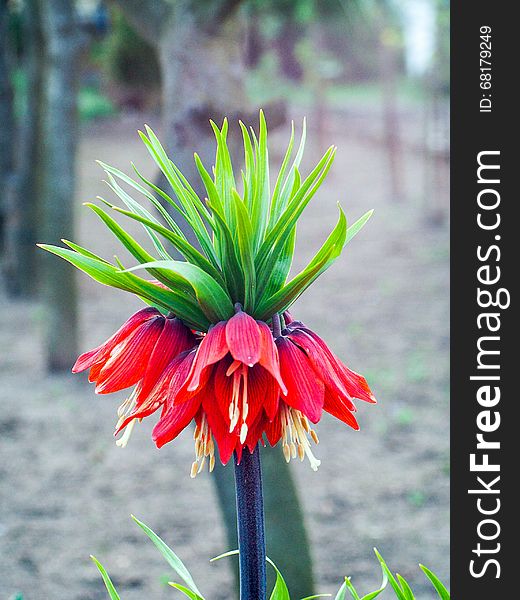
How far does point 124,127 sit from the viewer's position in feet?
63.4

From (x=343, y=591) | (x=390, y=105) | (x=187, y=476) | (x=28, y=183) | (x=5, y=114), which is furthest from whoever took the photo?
(x=390, y=105)

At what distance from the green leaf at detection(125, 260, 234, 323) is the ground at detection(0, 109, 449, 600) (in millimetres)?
2572

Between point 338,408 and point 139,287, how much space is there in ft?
0.92

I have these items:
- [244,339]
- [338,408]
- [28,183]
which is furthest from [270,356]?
[28,183]

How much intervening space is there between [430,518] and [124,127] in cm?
1631

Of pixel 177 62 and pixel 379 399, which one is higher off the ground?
pixel 177 62

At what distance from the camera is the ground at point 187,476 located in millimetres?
3676

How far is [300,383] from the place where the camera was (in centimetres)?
106

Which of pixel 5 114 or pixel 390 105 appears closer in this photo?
pixel 5 114

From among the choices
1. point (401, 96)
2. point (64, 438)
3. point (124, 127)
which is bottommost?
point (64, 438)

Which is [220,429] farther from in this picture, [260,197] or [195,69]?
[195,69]

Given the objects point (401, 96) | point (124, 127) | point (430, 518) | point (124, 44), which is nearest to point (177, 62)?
point (430, 518)

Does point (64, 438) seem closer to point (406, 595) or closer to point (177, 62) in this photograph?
point (177, 62)

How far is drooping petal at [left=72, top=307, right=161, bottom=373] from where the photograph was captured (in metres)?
1.14
